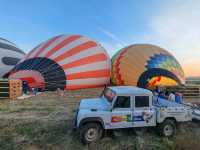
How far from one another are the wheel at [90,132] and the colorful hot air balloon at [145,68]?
33.7ft

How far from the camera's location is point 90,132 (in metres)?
5.30

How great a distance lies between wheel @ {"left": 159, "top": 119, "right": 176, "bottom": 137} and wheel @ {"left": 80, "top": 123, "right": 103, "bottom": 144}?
7.25ft

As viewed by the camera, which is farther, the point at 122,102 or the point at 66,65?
the point at 66,65

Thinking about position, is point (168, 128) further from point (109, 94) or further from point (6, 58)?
point (6, 58)

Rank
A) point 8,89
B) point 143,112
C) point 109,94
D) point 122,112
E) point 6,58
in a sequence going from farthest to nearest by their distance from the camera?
point 6,58, point 8,89, point 109,94, point 143,112, point 122,112

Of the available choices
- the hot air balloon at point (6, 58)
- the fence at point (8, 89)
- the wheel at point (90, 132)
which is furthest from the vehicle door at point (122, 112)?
the hot air balloon at point (6, 58)

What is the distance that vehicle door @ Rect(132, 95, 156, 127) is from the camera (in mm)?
5621

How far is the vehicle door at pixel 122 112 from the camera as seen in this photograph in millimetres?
5441

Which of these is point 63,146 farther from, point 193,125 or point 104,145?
point 193,125

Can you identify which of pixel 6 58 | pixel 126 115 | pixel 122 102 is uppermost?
pixel 6 58

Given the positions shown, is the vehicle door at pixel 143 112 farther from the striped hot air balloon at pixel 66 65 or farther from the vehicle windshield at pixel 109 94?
the striped hot air balloon at pixel 66 65

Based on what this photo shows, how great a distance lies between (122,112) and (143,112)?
739 millimetres

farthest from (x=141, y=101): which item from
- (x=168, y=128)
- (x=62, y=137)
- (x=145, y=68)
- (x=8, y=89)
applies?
(x=8, y=89)

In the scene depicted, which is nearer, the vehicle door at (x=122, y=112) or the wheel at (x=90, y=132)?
the wheel at (x=90, y=132)
